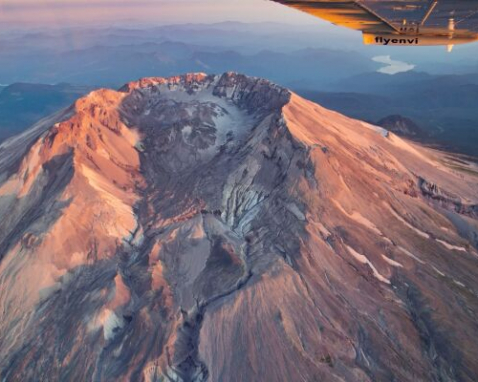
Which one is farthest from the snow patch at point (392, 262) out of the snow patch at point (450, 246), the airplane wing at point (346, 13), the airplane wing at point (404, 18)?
the airplane wing at point (346, 13)

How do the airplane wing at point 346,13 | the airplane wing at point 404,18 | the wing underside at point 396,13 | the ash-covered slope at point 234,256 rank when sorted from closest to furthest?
the airplane wing at point 346,13 → the wing underside at point 396,13 → the airplane wing at point 404,18 → the ash-covered slope at point 234,256

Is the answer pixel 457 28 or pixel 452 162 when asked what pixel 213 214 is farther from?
pixel 452 162

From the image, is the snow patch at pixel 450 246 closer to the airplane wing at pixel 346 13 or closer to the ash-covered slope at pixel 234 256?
the ash-covered slope at pixel 234 256

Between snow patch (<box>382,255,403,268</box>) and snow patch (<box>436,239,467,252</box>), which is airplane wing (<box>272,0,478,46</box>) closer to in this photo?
snow patch (<box>382,255,403,268</box>)

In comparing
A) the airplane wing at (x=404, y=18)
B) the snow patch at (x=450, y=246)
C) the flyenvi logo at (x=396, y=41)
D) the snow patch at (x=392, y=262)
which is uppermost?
the airplane wing at (x=404, y=18)

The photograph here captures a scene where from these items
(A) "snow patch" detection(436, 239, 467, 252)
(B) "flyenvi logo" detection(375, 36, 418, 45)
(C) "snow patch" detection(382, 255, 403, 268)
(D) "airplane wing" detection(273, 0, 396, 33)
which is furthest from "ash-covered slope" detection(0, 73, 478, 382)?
(D) "airplane wing" detection(273, 0, 396, 33)

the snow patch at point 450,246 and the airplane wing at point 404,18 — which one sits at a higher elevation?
the airplane wing at point 404,18

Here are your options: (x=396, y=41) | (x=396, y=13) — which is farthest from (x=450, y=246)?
(x=396, y=13)
